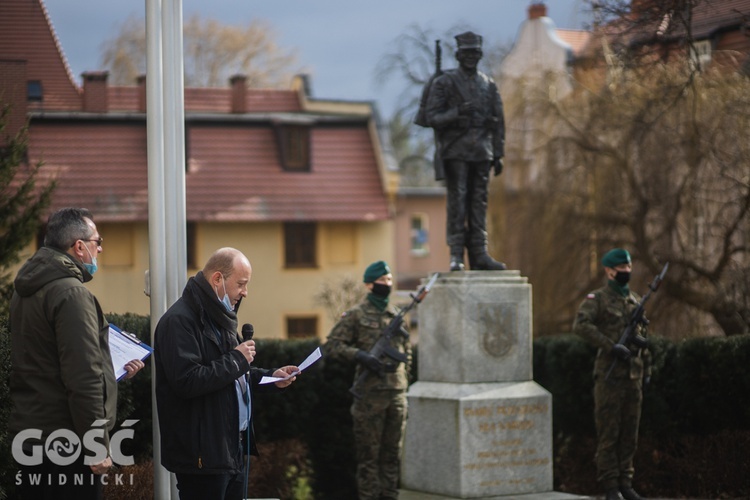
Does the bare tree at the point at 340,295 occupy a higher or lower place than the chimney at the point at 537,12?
lower

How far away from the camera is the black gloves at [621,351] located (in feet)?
34.7

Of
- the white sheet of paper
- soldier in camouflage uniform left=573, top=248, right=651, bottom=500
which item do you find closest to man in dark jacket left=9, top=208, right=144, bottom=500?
the white sheet of paper

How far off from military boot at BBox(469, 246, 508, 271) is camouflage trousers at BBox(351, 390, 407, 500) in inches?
61.3

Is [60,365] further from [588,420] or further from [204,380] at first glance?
[588,420]

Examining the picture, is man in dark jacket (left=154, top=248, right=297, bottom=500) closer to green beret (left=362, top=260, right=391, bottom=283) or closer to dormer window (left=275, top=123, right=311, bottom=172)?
green beret (left=362, top=260, right=391, bottom=283)

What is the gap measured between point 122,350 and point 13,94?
15.9 feet

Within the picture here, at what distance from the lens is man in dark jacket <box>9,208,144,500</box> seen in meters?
5.69

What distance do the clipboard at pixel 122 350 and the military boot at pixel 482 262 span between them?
16.0 ft

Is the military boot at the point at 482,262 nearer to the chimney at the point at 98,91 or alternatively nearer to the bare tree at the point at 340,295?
the chimney at the point at 98,91

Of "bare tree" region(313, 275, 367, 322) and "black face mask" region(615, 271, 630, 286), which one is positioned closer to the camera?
"black face mask" region(615, 271, 630, 286)

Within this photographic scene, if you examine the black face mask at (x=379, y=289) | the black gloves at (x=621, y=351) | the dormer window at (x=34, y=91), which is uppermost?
the dormer window at (x=34, y=91)

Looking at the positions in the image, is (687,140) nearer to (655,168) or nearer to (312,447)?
(655,168)

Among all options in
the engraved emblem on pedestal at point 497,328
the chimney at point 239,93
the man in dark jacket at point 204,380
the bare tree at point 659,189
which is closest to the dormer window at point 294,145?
the chimney at point 239,93

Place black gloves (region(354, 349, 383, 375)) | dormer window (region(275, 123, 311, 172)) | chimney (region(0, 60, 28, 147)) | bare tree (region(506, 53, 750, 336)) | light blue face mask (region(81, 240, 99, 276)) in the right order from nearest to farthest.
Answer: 1. light blue face mask (region(81, 240, 99, 276))
2. black gloves (region(354, 349, 383, 375))
3. chimney (region(0, 60, 28, 147))
4. bare tree (region(506, 53, 750, 336))
5. dormer window (region(275, 123, 311, 172))
